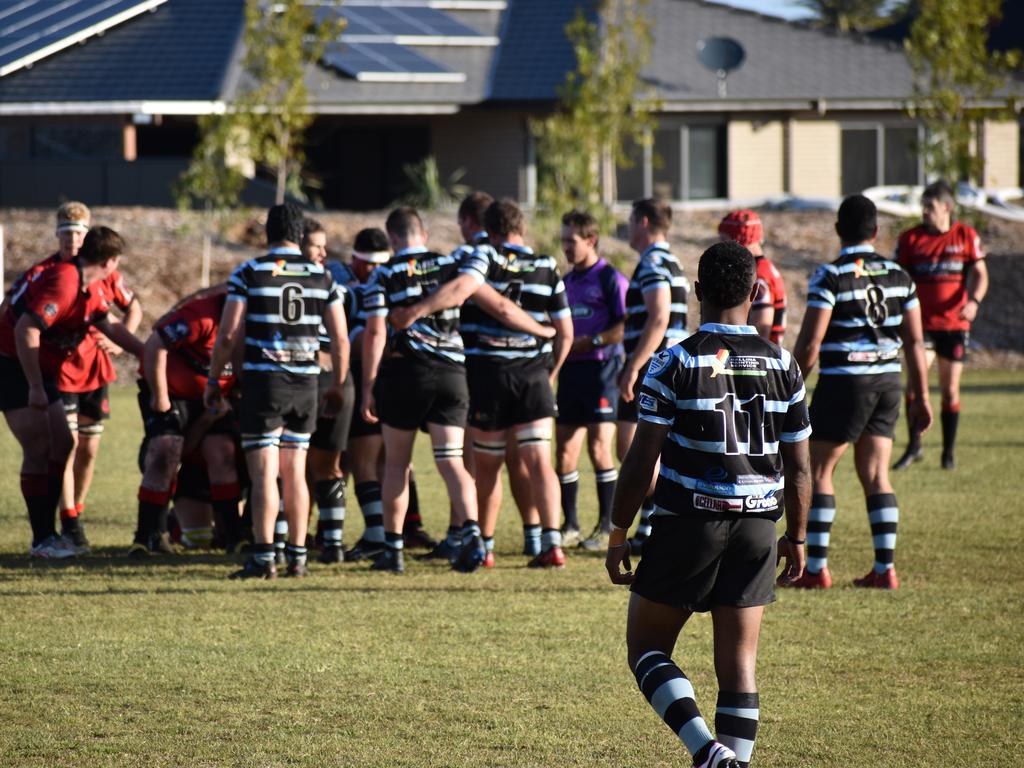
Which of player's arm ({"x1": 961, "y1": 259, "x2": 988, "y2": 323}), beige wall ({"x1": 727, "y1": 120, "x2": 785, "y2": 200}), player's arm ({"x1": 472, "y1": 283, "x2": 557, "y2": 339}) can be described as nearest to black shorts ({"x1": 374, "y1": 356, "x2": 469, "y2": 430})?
player's arm ({"x1": 472, "y1": 283, "x2": 557, "y2": 339})

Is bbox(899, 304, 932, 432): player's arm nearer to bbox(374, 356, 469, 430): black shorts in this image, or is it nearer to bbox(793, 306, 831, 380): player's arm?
bbox(793, 306, 831, 380): player's arm

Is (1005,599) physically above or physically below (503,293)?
below

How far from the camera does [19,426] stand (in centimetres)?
980

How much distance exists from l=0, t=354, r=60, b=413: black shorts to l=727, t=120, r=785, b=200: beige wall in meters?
29.1

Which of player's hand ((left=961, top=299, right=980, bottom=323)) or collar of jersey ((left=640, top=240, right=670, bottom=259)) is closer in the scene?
collar of jersey ((left=640, top=240, right=670, bottom=259))

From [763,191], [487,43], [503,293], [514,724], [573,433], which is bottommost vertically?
[514,724]

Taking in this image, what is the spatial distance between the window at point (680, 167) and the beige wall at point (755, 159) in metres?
0.25

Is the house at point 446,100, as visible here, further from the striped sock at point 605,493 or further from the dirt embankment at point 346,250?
the striped sock at point 605,493

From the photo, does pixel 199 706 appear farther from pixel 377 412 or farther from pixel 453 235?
pixel 453 235

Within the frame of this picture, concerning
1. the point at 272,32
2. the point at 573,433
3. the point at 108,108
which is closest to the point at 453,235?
the point at 272,32

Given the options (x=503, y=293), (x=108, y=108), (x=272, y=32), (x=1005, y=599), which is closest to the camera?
(x=1005, y=599)

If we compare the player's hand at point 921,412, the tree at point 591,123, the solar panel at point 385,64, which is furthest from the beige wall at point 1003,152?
the player's hand at point 921,412

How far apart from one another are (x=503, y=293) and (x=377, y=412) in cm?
106

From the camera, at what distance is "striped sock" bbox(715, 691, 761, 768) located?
5121 millimetres
